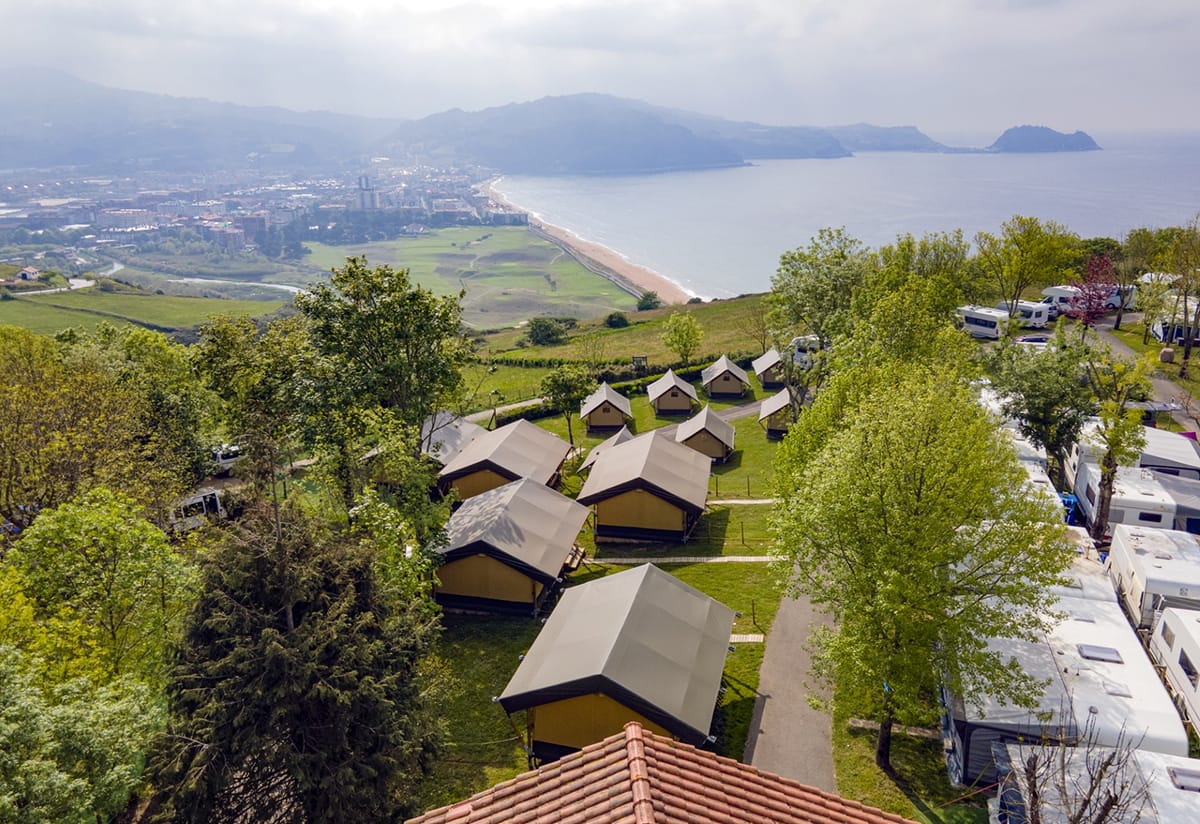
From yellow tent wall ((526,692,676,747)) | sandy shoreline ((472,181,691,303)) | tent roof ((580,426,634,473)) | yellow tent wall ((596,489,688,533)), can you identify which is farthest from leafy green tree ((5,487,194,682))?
sandy shoreline ((472,181,691,303))

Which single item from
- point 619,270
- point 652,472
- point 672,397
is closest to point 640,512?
point 652,472

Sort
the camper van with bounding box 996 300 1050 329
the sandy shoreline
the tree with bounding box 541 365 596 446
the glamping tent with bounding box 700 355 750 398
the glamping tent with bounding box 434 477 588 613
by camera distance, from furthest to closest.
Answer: the sandy shoreline
the camper van with bounding box 996 300 1050 329
the glamping tent with bounding box 700 355 750 398
the tree with bounding box 541 365 596 446
the glamping tent with bounding box 434 477 588 613

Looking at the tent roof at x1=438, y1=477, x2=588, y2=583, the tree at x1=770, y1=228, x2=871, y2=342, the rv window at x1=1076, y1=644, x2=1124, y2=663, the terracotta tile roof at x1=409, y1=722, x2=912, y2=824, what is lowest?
the tent roof at x1=438, y1=477, x2=588, y2=583

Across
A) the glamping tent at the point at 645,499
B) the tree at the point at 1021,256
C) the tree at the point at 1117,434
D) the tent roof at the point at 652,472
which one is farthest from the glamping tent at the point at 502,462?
the tree at the point at 1021,256

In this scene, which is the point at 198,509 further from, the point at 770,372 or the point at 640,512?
the point at 770,372

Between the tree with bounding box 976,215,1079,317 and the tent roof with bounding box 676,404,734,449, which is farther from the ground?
the tree with bounding box 976,215,1079,317

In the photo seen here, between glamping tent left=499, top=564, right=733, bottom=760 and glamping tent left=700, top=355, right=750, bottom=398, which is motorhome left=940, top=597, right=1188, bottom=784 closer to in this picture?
glamping tent left=499, top=564, right=733, bottom=760
